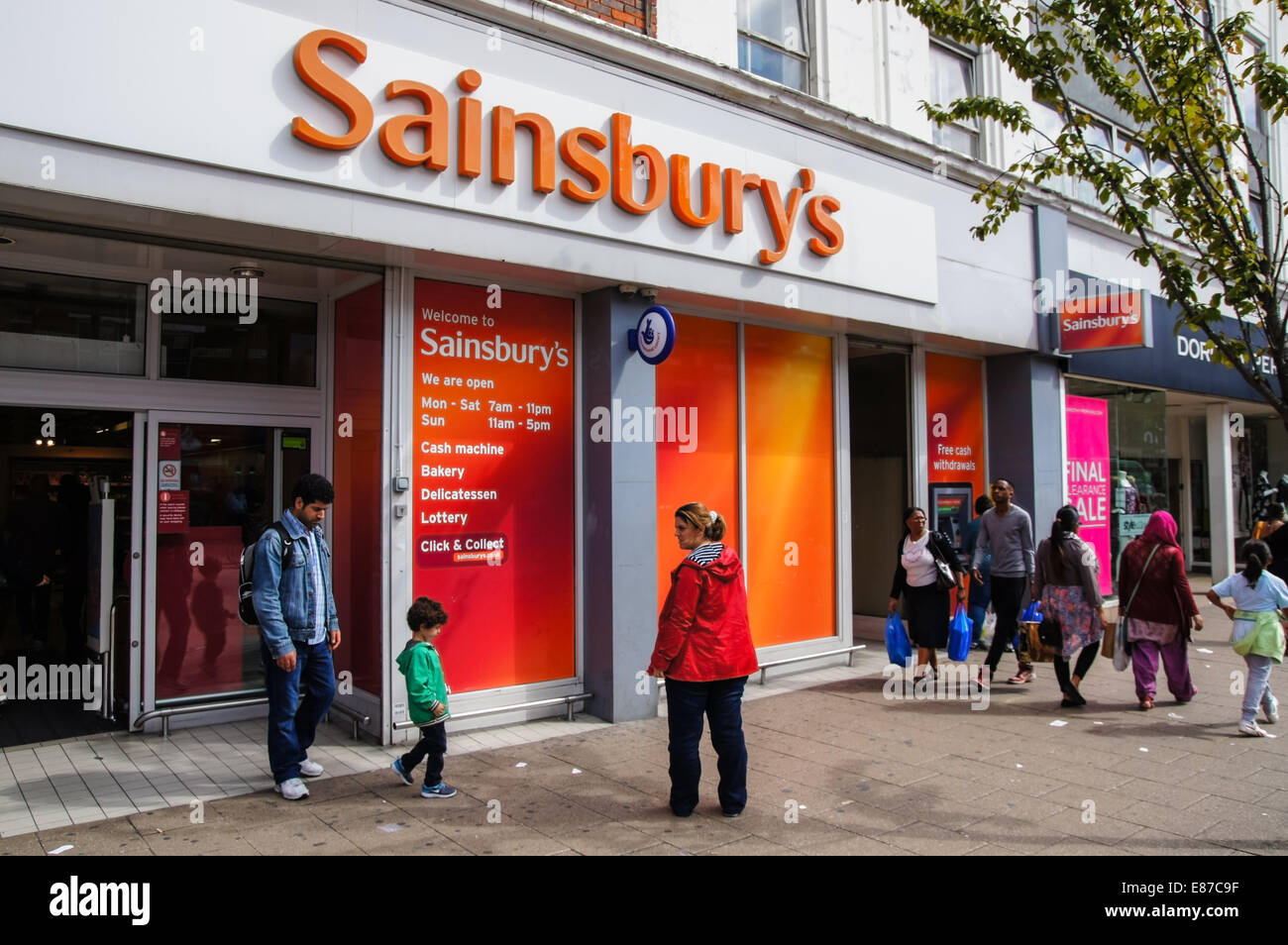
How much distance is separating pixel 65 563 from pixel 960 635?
772cm

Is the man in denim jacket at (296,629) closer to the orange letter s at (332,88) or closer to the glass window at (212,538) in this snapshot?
the glass window at (212,538)

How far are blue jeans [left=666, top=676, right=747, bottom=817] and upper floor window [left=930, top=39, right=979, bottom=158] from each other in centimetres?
814

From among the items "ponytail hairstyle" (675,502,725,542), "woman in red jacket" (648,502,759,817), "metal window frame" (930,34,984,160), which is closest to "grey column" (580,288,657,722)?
"ponytail hairstyle" (675,502,725,542)

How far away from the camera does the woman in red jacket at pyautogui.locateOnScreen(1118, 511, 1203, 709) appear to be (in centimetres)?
735

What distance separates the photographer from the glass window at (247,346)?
22.3 feet

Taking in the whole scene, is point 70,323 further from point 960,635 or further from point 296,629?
point 960,635

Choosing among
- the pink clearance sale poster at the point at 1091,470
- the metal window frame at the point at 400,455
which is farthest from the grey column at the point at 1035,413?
the metal window frame at the point at 400,455

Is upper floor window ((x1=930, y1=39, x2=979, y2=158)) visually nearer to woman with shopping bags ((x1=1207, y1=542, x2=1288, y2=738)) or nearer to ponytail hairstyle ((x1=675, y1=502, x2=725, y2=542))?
woman with shopping bags ((x1=1207, y1=542, x2=1288, y2=738))

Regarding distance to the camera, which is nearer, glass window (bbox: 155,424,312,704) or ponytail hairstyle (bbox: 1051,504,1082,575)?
glass window (bbox: 155,424,312,704)

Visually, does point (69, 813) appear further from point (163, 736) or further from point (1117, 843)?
point (1117, 843)

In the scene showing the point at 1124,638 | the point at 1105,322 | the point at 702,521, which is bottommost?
the point at 1124,638

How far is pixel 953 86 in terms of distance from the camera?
11.5 metres

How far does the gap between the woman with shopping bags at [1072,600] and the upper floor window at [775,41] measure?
5000 millimetres

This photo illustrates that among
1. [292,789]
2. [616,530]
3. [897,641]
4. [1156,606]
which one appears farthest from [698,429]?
[292,789]
